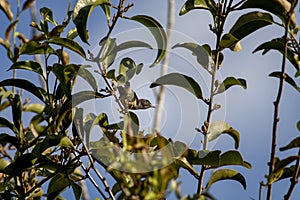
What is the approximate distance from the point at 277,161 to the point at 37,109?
1381 millimetres

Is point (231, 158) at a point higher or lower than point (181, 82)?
lower

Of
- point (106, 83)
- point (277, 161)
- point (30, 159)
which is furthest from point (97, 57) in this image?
point (277, 161)

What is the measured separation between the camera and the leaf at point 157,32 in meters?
1.47

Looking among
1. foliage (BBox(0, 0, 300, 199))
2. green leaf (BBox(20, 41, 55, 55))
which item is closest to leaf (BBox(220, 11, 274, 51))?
foliage (BBox(0, 0, 300, 199))

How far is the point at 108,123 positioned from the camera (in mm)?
1518

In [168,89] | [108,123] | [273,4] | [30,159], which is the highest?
[273,4]

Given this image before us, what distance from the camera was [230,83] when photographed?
1549 millimetres

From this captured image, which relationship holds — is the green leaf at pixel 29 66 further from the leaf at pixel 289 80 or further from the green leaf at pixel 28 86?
the leaf at pixel 289 80


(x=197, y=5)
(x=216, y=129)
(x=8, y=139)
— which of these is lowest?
(x=8, y=139)

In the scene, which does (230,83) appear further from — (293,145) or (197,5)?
(293,145)

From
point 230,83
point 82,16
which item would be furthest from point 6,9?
point 230,83

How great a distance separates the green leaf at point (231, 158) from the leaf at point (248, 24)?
1.06ft

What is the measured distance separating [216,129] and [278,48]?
1.13ft

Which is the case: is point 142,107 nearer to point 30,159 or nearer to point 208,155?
point 208,155
